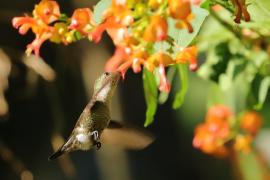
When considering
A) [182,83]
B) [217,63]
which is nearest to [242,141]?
[217,63]

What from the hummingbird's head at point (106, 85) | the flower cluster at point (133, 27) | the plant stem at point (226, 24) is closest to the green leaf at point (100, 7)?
the flower cluster at point (133, 27)

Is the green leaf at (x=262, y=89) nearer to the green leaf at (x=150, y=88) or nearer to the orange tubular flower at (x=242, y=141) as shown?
the green leaf at (x=150, y=88)

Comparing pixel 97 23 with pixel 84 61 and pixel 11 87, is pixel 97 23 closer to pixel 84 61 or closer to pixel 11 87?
pixel 84 61

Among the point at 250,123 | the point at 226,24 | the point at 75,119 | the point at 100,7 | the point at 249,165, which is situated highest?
the point at 100,7

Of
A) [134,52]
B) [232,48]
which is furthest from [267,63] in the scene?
[134,52]

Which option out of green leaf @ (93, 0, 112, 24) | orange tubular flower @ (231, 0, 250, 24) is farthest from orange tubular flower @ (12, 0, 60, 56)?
orange tubular flower @ (231, 0, 250, 24)

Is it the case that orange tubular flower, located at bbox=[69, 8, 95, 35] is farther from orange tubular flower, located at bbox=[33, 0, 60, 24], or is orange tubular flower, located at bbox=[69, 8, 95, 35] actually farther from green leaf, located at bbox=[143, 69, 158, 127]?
green leaf, located at bbox=[143, 69, 158, 127]

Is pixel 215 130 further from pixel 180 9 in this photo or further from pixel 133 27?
pixel 180 9
